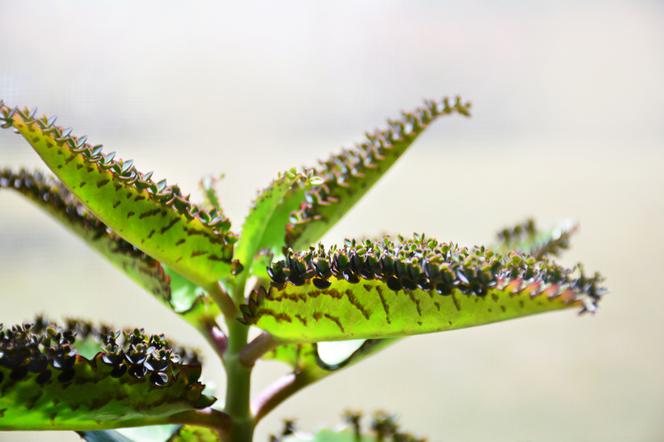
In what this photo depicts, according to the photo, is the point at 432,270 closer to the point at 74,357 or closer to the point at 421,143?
the point at 74,357

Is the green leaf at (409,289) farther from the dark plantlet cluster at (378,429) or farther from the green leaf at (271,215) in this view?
the dark plantlet cluster at (378,429)

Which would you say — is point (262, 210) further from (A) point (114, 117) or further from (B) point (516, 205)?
(B) point (516, 205)

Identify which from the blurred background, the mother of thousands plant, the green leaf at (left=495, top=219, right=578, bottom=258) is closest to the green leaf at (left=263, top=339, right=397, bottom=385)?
the mother of thousands plant

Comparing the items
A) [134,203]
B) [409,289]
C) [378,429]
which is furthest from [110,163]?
[378,429]

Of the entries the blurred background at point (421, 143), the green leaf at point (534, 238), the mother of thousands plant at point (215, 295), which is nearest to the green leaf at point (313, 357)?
the mother of thousands plant at point (215, 295)

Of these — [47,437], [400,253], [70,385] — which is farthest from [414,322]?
[47,437]
